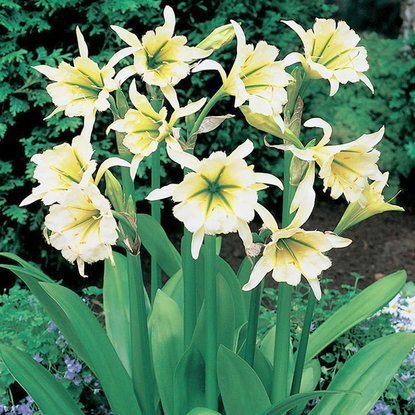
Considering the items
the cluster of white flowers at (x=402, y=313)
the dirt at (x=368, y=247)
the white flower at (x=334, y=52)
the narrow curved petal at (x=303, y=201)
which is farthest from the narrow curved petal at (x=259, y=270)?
the dirt at (x=368, y=247)

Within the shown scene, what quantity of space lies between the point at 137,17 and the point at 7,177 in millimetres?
1132

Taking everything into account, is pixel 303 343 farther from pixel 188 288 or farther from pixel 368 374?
pixel 188 288

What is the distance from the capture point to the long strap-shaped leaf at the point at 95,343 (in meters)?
2.06

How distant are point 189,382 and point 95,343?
0.29m

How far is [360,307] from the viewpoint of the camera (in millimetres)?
2270

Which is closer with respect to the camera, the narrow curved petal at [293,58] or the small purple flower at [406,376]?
the narrow curved petal at [293,58]

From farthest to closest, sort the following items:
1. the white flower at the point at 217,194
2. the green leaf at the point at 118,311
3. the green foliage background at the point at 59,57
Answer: the green foliage background at the point at 59,57 < the green leaf at the point at 118,311 < the white flower at the point at 217,194

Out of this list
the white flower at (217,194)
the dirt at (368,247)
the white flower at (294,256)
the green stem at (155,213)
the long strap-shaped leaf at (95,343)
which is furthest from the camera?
the dirt at (368,247)

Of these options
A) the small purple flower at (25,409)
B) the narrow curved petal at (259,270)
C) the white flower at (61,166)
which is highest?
the white flower at (61,166)

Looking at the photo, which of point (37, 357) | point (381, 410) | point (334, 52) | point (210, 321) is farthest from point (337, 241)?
point (37, 357)

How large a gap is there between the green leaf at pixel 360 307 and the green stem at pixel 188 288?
18.9 inches

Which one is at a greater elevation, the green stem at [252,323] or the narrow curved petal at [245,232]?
the narrow curved petal at [245,232]

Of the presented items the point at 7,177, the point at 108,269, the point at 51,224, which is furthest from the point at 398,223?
the point at 51,224

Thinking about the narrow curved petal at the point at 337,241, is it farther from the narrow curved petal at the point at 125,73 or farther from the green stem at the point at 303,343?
the narrow curved petal at the point at 125,73
